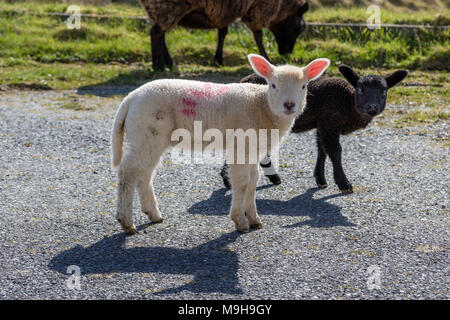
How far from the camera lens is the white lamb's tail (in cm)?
537

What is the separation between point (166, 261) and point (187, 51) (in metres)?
9.42

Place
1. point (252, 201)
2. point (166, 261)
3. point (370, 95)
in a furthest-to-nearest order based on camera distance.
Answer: point (370, 95)
point (252, 201)
point (166, 261)

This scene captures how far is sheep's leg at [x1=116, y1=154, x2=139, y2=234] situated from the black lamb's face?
2.53 metres

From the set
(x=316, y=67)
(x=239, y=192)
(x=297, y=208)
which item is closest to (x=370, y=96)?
(x=316, y=67)

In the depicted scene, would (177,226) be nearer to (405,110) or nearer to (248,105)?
(248,105)

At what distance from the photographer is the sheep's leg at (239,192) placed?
539 centimetres

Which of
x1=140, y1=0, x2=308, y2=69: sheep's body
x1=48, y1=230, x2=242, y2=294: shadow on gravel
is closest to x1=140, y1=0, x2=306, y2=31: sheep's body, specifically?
x1=140, y1=0, x2=308, y2=69: sheep's body

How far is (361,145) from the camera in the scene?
845 centimetres

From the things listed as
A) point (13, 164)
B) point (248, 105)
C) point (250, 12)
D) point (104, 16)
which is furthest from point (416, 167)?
point (104, 16)

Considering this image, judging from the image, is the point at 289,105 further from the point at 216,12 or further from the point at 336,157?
the point at 216,12

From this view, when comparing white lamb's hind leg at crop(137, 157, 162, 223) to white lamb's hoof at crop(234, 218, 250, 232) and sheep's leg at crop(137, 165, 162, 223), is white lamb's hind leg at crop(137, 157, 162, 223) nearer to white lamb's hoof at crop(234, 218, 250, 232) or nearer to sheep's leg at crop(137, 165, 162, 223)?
sheep's leg at crop(137, 165, 162, 223)

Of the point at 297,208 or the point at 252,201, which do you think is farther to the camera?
the point at 297,208

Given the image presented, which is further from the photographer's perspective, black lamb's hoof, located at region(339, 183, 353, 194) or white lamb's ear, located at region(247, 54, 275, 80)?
black lamb's hoof, located at region(339, 183, 353, 194)

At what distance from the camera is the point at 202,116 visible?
5.39 metres
